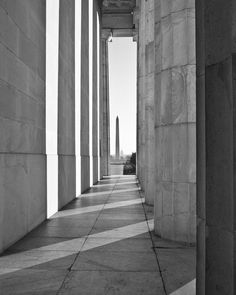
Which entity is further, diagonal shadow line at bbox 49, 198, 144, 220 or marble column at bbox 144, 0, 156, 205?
marble column at bbox 144, 0, 156, 205

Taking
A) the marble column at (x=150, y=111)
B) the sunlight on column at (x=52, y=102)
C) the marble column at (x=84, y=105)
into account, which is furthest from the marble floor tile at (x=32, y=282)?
the marble column at (x=84, y=105)

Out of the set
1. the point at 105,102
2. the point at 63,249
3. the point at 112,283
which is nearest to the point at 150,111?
the point at 63,249

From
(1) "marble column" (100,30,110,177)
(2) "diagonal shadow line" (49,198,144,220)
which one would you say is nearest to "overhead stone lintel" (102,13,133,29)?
(1) "marble column" (100,30,110,177)

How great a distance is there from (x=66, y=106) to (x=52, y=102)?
109 inches

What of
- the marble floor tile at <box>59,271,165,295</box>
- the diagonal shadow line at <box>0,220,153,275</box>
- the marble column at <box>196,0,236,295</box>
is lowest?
the diagonal shadow line at <box>0,220,153,275</box>

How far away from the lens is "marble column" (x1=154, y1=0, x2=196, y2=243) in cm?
798

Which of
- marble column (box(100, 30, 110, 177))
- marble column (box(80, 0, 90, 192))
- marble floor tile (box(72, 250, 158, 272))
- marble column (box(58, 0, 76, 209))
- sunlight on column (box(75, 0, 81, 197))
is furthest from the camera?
marble column (box(100, 30, 110, 177))

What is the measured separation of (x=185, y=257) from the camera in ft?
22.0

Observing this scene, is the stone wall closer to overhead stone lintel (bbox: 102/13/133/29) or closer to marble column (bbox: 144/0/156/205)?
marble column (bbox: 144/0/156/205)

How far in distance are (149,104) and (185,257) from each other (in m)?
8.33

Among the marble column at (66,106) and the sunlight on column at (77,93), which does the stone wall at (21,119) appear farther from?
the sunlight on column at (77,93)

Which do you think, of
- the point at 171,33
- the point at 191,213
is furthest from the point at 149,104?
the point at 191,213

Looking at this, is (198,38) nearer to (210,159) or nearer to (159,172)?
(210,159)

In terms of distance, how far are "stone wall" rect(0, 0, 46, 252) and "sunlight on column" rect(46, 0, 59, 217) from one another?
22.3 inches
